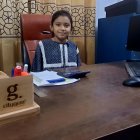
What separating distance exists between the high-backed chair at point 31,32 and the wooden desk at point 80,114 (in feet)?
3.26

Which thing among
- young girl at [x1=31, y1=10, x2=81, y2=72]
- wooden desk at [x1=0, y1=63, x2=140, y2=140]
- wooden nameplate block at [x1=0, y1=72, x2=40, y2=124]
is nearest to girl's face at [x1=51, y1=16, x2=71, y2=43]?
young girl at [x1=31, y1=10, x2=81, y2=72]

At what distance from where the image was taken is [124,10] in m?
2.04

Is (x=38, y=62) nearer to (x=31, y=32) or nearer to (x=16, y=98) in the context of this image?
(x=31, y=32)

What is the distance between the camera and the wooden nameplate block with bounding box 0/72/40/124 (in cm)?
57

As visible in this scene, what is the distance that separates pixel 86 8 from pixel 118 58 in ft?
2.14

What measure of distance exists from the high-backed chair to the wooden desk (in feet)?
3.26

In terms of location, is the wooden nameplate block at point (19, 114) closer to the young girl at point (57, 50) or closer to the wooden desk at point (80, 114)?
the wooden desk at point (80, 114)

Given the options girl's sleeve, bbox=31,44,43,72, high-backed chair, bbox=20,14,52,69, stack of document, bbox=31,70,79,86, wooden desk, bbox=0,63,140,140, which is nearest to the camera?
wooden desk, bbox=0,63,140,140

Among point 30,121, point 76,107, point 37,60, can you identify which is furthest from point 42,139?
point 37,60

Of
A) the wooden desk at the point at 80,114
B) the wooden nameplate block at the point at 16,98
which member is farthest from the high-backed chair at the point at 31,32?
the wooden nameplate block at the point at 16,98

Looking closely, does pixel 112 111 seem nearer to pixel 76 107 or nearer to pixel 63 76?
pixel 76 107

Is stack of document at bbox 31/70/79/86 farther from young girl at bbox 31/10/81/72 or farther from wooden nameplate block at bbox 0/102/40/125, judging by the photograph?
young girl at bbox 31/10/81/72

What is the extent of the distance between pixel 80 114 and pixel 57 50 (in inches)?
42.7

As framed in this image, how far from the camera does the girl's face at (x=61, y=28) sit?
5.46ft
